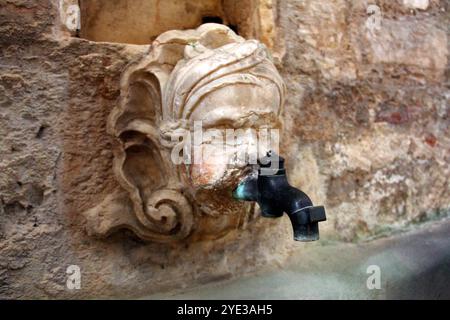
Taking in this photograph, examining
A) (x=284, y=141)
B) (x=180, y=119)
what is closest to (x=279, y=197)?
(x=180, y=119)

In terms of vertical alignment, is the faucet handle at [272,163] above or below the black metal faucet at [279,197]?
above

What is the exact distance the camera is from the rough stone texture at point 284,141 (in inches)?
38.6

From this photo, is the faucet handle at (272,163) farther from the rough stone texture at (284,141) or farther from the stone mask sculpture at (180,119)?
the rough stone texture at (284,141)

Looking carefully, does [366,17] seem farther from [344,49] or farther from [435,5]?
[435,5]

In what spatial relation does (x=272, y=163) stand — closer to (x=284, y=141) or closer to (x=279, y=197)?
(x=279, y=197)

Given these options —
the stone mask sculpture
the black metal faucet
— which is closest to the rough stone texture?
the stone mask sculpture

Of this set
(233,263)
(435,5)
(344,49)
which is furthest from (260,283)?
(435,5)

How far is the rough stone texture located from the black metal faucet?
0.33 metres

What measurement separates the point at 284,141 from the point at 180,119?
0.43m

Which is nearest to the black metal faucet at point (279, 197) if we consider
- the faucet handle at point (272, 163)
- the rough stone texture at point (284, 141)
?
the faucet handle at point (272, 163)

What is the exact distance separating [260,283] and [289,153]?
36 centimetres

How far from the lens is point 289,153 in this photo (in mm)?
1332

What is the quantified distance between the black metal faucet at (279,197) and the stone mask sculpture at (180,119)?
33mm

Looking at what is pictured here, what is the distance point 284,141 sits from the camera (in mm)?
1314
